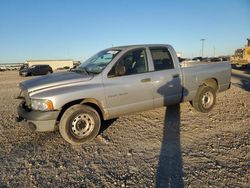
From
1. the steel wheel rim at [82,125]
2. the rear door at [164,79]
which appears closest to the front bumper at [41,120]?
the steel wheel rim at [82,125]

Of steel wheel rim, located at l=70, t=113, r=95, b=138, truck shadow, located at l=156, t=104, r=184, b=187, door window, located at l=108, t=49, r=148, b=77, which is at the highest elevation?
door window, located at l=108, t=49, r=148, b=77

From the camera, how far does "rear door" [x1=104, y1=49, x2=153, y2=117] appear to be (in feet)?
17.9

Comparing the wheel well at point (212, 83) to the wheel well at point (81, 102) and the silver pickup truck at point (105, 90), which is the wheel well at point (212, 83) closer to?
the silver pickup truck at point (105, 90)

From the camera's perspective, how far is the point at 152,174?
12.4ft

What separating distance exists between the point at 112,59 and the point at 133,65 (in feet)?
1.79

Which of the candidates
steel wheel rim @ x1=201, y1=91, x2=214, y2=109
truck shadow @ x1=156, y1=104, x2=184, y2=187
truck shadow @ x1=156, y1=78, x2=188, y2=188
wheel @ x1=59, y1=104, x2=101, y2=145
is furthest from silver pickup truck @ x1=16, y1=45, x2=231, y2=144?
truck shadow @ x1=156, y1=104, x2=184, y2=187

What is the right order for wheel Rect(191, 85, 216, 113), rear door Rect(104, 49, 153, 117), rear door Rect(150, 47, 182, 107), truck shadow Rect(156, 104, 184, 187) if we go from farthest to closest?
wheel Rect(191, 85, 216, 113), rear door Rect(150, 47, 182, 107), rear door Rect(104, 49, 153, 117), truck shadow Rect(156, 104, 184, 187)

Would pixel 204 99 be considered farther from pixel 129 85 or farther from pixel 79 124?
pixel 79 124

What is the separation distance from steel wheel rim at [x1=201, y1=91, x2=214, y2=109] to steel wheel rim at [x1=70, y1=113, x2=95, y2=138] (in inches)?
140

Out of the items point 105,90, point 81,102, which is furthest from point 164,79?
point 81,102

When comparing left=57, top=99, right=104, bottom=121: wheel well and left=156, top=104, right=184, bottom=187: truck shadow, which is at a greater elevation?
left=57, top=99, right=104, bottom=121: wheel well

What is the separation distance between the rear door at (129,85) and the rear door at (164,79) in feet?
0.64

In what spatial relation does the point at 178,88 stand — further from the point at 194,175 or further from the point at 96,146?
the point at 194,175

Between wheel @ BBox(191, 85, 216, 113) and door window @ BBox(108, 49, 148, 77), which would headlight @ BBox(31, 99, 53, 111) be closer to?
door window @ BBox(108, 49, 148, 77)
